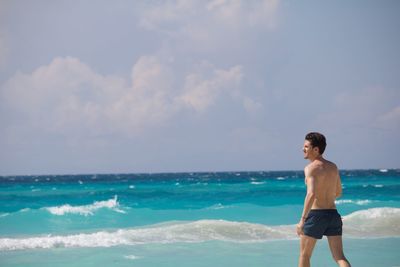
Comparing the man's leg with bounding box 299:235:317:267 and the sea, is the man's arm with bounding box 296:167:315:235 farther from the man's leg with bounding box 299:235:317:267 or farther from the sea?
the sea

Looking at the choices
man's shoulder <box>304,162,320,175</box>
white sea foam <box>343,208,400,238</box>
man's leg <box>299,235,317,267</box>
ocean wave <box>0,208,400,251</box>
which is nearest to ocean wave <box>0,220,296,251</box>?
ocean wave <box>0,208,400,251</box>

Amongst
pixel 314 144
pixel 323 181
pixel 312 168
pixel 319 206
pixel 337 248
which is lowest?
pixel 337 248

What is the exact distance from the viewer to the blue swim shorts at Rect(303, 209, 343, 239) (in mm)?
4699

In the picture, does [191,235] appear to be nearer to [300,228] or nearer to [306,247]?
[306,247]

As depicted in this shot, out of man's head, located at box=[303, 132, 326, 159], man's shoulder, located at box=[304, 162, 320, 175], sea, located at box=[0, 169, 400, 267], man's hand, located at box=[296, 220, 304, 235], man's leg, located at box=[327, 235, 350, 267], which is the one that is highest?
man's head, located at box=[303, 132, 326, 159]

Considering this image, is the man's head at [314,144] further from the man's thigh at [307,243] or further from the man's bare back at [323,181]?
the man's thigh at [307,243]

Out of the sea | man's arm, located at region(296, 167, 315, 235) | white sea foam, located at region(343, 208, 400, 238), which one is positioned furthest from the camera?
white sea foam, located at region(343, 208, 400, 238)

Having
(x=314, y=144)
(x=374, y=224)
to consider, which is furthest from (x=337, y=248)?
(x=374, y=224)

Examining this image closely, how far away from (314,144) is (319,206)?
549 millimetres

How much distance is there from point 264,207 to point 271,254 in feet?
38.1

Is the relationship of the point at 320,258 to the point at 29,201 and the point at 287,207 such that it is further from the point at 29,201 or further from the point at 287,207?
the point at 29,201

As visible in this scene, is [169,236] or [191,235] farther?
[191,235]

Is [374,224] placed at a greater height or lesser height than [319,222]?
lesser

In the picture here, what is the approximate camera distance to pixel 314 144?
477 cm
